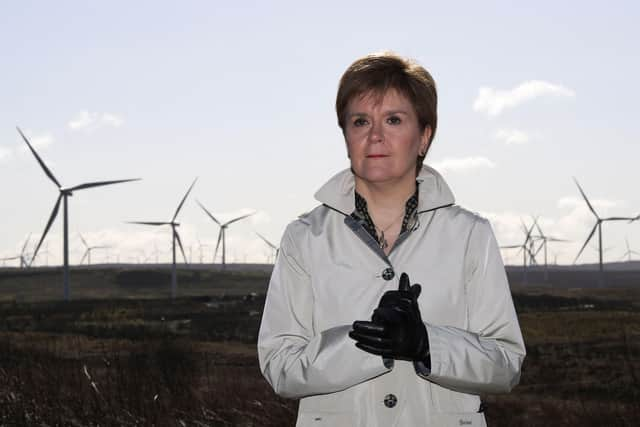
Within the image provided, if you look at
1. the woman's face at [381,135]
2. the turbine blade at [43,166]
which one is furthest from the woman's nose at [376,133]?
the turbine blade at [43,166]

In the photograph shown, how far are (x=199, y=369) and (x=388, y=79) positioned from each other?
1446 cm

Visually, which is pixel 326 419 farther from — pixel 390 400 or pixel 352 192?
pixel 352 192

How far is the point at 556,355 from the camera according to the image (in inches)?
1075

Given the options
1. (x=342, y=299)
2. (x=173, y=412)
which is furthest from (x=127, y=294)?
(x=342, y=299)

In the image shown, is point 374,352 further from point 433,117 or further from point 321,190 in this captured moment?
point 433,117

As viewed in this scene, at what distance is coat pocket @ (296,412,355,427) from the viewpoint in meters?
3.38

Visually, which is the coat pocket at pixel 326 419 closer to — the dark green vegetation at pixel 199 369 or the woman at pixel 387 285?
the woman at pixel 387 285

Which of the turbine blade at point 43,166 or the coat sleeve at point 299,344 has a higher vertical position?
the turbine blade at point 43,166

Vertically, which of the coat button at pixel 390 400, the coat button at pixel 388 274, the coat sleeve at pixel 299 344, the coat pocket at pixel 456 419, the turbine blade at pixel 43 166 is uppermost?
the turbine blade at pixel 43 166

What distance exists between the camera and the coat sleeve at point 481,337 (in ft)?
10.7

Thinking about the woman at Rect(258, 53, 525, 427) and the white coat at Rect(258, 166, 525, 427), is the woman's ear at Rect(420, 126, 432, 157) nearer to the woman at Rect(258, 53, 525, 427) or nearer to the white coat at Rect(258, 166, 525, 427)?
the woman at Rect(258, 53, 525, 427)

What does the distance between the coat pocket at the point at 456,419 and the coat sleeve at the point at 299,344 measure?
0.34 metres

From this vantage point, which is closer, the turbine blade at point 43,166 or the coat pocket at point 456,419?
the coat pocket at point 456,419

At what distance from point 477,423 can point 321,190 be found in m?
1.16
